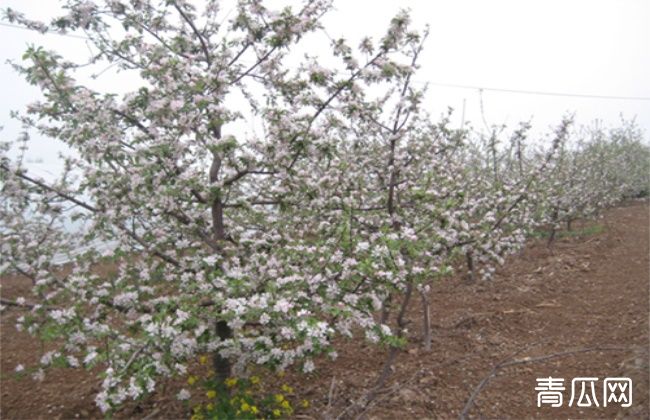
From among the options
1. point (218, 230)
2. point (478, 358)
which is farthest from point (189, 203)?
point (478, 358)

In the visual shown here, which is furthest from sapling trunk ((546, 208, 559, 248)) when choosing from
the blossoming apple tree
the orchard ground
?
the blossoming apple tree

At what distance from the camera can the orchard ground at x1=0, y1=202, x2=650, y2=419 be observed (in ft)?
13.4

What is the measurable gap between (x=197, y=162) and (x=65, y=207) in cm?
110

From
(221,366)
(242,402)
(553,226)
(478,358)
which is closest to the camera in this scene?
(242,402)

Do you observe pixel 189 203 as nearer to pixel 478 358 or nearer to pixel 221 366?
pixel 221 366

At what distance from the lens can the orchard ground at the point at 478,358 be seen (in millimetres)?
4074

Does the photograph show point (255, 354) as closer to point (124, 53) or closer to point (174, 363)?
point (174, 363)

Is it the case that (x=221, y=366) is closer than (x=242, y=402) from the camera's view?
No

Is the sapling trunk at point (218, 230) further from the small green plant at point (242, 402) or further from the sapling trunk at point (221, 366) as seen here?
the small green plant at point (242, 402)

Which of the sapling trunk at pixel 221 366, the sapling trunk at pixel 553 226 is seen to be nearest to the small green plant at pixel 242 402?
the sapling trunk at pixel 221 366

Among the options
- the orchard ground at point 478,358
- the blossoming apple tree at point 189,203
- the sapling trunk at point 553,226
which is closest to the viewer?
the blossoming apple tree at point 189,203

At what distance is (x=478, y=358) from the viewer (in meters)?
4.97

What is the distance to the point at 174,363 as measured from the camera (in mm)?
3232

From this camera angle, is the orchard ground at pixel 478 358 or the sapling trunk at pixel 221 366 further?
the orchard ground at pixel 478 358
